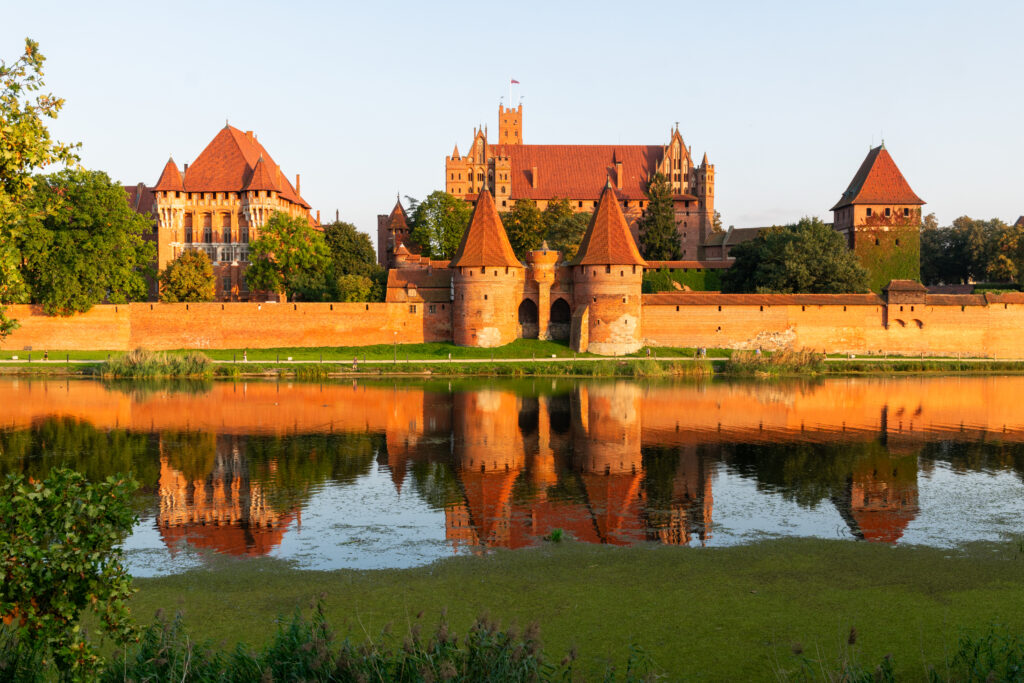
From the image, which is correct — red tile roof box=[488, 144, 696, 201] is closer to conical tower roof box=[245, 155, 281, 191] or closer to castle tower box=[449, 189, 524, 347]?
conical tower roof box=[245, 155, 281, 191]

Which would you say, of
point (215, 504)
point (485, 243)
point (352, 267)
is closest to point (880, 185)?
point (485, 243)

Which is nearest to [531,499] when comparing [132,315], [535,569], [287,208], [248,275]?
[535,569]

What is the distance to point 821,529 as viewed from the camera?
36.6ft

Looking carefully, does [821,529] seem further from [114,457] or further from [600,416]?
[114,457]

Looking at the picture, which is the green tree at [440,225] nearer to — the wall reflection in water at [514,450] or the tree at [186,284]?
the tree at [186,284]

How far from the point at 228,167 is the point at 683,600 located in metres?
49.1

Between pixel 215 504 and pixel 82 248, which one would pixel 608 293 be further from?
pixel 215 504

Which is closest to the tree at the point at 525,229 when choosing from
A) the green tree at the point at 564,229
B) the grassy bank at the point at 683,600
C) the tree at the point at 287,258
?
the green tree at the point at 564,229

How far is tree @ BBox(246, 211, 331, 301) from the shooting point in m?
44.3

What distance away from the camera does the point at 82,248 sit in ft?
126

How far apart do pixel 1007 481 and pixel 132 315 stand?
36182 mm

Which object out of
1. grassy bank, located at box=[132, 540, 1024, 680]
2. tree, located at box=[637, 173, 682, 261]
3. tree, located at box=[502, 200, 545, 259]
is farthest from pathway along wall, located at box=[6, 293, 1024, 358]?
grassy bank, located at box=[132, 540, 1024, 680]

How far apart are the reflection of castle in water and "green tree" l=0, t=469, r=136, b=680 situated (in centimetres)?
466

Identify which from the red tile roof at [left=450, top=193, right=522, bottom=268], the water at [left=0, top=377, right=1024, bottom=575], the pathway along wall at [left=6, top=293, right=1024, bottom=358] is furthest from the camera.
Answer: the pathway along wall at [left=6, top=293, right=1024, bottom=358]
